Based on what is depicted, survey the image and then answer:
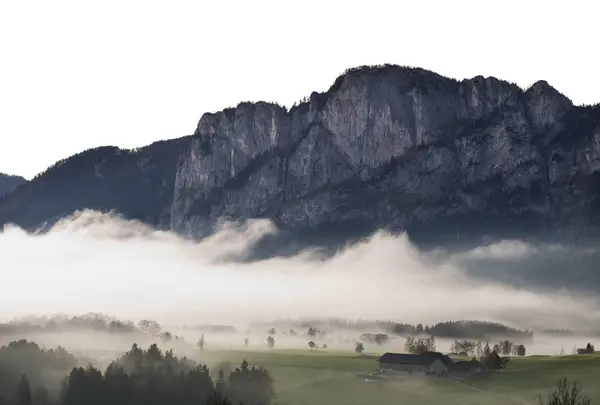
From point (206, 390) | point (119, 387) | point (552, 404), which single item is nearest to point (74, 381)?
point (119, 387)

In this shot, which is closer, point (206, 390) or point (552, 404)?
point (552, 404)

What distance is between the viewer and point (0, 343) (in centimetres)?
19412

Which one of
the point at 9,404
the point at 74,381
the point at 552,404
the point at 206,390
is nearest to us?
the point at 552,404

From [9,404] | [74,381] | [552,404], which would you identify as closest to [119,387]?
[74,381]

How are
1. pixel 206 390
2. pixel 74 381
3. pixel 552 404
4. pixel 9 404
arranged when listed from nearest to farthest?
pixel 552 404 → pixel 9 404 → pixel 74 381 → pixel 206 390

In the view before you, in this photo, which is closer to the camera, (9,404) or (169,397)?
(9,404)

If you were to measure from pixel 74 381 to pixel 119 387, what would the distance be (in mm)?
7871

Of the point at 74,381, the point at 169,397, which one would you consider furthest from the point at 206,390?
the point at 74,381

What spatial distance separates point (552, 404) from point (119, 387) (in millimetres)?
94051

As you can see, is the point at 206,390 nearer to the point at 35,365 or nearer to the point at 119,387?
the point at 119,387

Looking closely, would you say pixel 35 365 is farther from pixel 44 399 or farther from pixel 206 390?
pixel 206 390

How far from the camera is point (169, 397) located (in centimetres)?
18825

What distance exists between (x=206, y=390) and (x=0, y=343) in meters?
37.2

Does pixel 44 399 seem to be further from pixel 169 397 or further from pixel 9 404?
pixel 169 397
